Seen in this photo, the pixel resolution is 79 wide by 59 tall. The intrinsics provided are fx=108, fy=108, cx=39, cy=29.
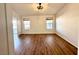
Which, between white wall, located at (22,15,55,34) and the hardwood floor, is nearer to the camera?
the hardwood floor

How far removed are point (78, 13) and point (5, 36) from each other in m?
2.65

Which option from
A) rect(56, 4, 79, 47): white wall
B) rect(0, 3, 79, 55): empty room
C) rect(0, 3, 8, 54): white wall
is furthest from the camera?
rect(0, 3, 79, 55): empty room

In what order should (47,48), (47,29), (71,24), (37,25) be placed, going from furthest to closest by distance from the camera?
(37,25) < (47,29) < (71,24) < (47,48)

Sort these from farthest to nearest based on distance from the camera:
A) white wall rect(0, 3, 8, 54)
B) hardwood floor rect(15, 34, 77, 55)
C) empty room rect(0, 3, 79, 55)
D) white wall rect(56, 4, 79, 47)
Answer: empty room rect(0, 3, 79, 55)
white wall rect(56, 4, 79, 47)
hardwood floor rect(15, 34, 77, 55)
white wall rect(0, 3, 8, 54)

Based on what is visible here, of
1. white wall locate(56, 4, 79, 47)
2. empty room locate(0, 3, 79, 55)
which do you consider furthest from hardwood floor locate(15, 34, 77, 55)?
white wall locate(56, 4, 79, 47)

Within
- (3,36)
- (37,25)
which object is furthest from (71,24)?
(37,25)

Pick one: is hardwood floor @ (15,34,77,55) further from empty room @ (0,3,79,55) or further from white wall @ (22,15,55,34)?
white wall @ (22,15,55,34)

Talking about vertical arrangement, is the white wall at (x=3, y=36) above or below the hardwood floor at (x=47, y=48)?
above

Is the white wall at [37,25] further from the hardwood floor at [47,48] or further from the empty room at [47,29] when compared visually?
the hardwood floor at [47,48]

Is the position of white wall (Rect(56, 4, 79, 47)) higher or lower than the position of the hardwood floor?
higher

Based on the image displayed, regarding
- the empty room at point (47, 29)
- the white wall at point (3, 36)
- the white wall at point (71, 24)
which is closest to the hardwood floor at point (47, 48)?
the empty room at point (47, 29)

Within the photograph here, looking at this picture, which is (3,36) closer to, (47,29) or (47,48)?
(47,48)

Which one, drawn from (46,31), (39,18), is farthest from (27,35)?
(39,18)
